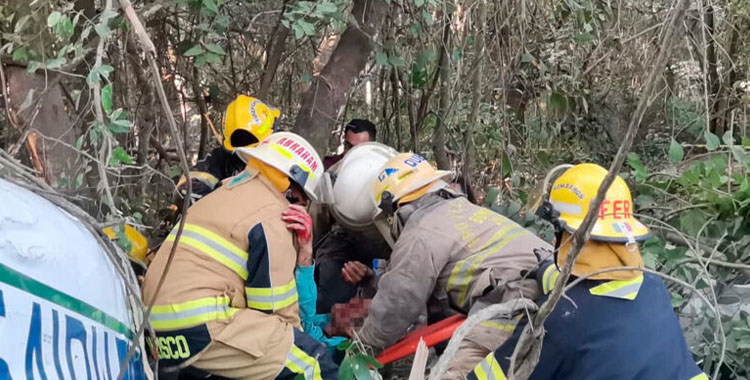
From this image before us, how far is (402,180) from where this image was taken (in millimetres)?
3412

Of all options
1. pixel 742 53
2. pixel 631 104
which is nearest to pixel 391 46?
pixel 631 104

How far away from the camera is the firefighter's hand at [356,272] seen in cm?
374

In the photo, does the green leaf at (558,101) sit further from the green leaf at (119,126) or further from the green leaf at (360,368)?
the green leaf at (119,126)

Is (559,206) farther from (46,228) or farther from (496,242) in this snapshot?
(46,228)

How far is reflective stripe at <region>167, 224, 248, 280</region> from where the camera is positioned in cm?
288

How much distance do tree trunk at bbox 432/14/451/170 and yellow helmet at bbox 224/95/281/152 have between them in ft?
5.10

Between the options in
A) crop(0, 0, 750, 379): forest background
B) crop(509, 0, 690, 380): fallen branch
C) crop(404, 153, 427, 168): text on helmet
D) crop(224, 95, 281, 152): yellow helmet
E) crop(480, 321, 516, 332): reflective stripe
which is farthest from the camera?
crop(224, 95, 281, 152): yellow helmet

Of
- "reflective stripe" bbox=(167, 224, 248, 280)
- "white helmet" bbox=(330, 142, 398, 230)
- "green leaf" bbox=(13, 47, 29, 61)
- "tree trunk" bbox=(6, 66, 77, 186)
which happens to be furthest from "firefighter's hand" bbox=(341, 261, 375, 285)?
"green leaf" bbox=(13, 47, 29, 61)

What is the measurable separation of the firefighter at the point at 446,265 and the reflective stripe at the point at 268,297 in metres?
0.42

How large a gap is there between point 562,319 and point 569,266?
81 cm

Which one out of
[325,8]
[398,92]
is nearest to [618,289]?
[325,8]

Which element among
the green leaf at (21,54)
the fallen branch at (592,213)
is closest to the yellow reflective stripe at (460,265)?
the fallen branch at (592,213)

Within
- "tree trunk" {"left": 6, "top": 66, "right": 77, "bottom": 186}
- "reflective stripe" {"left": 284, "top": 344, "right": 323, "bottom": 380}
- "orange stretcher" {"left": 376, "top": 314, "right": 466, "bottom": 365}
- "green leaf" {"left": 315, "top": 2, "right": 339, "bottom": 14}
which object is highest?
"green leaf" {"left": 315, "top": 2, "right": 339, "bottom": 14}

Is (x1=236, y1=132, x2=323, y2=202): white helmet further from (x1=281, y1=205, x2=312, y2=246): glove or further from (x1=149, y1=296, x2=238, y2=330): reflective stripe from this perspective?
(x1=149, y1=296, x2=238, y2=330): reflective stripe
